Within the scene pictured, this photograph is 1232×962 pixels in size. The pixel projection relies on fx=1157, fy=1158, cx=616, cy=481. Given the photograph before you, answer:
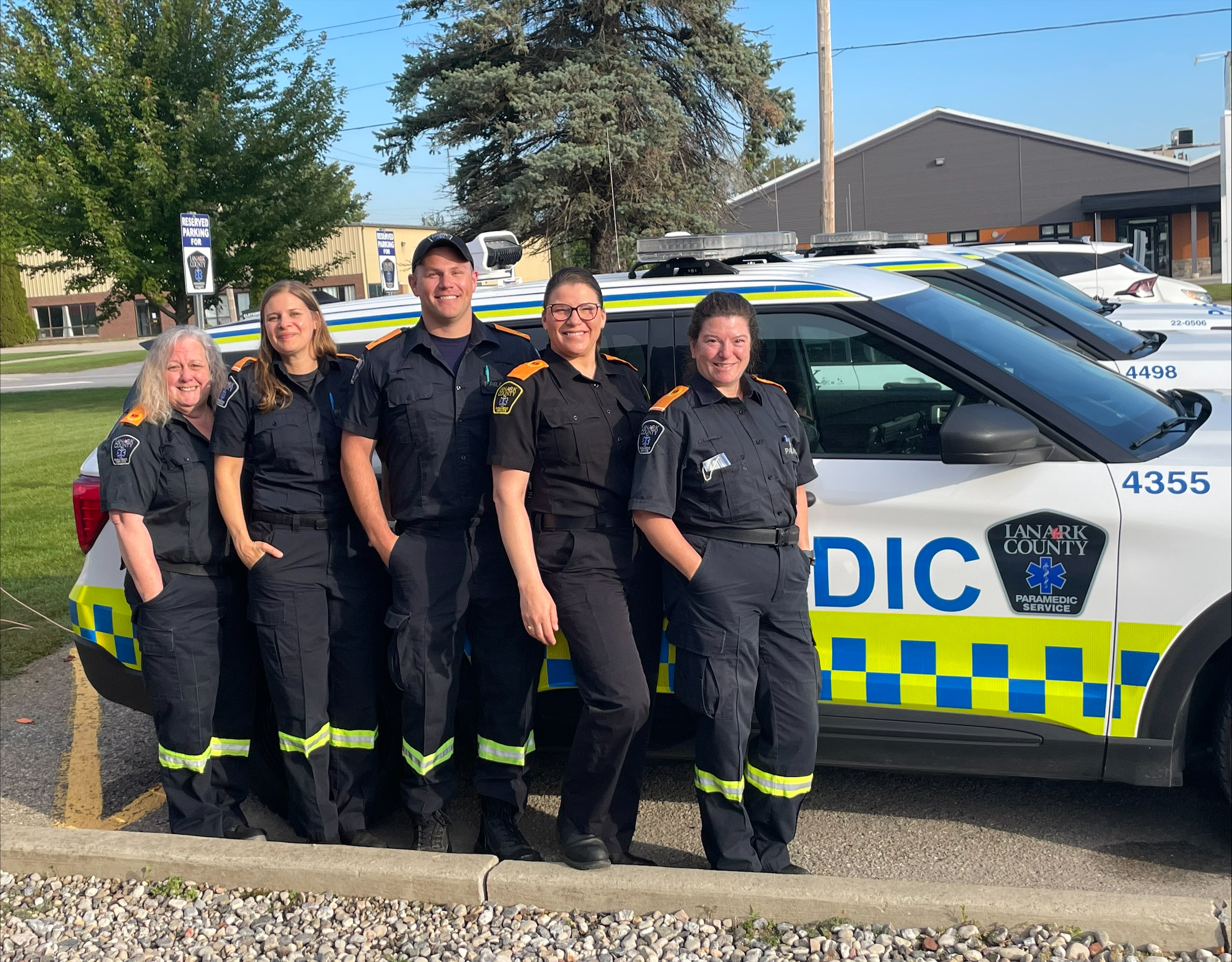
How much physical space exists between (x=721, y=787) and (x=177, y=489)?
1.88 m

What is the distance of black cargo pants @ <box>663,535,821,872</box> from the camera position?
3.13m

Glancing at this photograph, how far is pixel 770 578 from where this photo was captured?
314cm

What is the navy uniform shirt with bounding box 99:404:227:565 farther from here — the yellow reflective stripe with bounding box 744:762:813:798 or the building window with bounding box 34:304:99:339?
the building window with bounding box 34:304:99:339

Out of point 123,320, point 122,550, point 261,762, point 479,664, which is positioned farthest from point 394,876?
point 123,320

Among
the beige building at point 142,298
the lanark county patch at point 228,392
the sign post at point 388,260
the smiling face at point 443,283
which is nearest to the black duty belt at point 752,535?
the smiling face at point 443,283

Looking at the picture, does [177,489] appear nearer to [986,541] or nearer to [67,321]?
[986,541]

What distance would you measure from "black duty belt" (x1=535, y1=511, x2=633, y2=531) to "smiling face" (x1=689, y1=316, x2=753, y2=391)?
0.46 metres

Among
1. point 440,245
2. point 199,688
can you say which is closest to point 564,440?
point 440,245

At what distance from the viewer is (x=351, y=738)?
369 centimetres

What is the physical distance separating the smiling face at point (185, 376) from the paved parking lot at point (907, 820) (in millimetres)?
1509

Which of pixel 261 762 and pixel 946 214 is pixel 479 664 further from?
pixel 946 214

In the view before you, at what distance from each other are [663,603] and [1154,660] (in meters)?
1.35

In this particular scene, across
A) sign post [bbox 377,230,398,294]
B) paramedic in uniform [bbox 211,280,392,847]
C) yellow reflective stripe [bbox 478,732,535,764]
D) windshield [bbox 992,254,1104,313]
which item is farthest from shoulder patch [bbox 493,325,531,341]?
sign post [bbox 377,230,398,294]

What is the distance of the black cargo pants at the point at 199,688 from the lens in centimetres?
359
